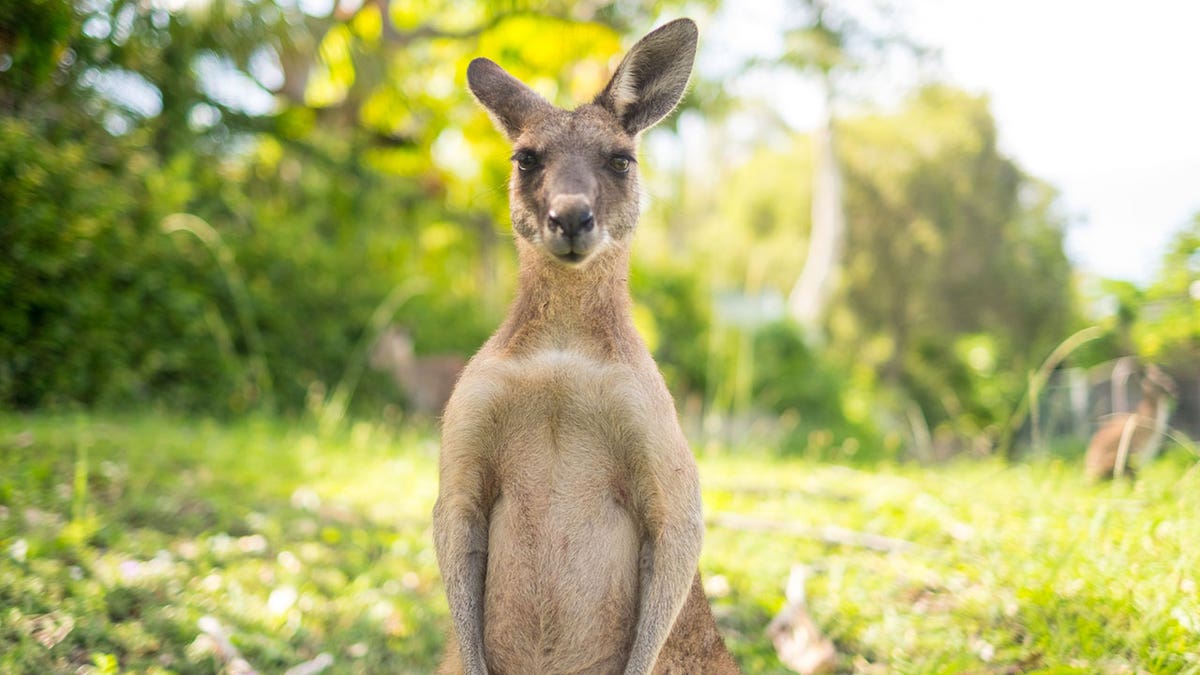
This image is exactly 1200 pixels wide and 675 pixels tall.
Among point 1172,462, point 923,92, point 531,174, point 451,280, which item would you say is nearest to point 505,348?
point 531,174

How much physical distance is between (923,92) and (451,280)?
51.9 feet

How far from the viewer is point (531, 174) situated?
98.0 inches

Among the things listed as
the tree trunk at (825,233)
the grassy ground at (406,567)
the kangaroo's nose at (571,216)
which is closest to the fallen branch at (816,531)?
the grassy ground at (406,567)

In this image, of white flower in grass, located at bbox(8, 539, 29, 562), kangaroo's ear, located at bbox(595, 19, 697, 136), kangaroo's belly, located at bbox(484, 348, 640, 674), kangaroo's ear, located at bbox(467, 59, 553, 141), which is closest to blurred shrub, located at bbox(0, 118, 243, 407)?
white flower in grass, located at bbox(8, 539, 29, 562)

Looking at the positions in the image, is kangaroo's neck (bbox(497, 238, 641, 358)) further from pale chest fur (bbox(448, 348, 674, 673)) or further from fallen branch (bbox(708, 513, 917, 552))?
fallen branch (bbox(708, 513, 917, 552))

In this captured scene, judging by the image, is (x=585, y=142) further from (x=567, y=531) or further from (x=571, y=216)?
(x=567, y=531)

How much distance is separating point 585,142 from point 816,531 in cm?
320

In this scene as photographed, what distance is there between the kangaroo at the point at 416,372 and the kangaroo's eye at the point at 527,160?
8.36 metres

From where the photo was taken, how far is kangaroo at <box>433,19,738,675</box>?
2.26 metres

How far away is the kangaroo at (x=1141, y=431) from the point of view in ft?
14.2

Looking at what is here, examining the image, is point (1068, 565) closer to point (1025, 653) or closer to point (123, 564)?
point (1025, 653)

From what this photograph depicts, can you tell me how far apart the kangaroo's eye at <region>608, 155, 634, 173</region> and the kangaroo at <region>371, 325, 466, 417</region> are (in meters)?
8.42

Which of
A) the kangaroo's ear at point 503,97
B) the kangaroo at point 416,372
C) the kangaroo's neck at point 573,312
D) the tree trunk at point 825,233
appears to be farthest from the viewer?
the tree trunk at point 825,233

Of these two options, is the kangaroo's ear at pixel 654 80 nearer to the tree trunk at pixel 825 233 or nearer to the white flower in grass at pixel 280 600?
the white flower in grass at pixel 280 600
